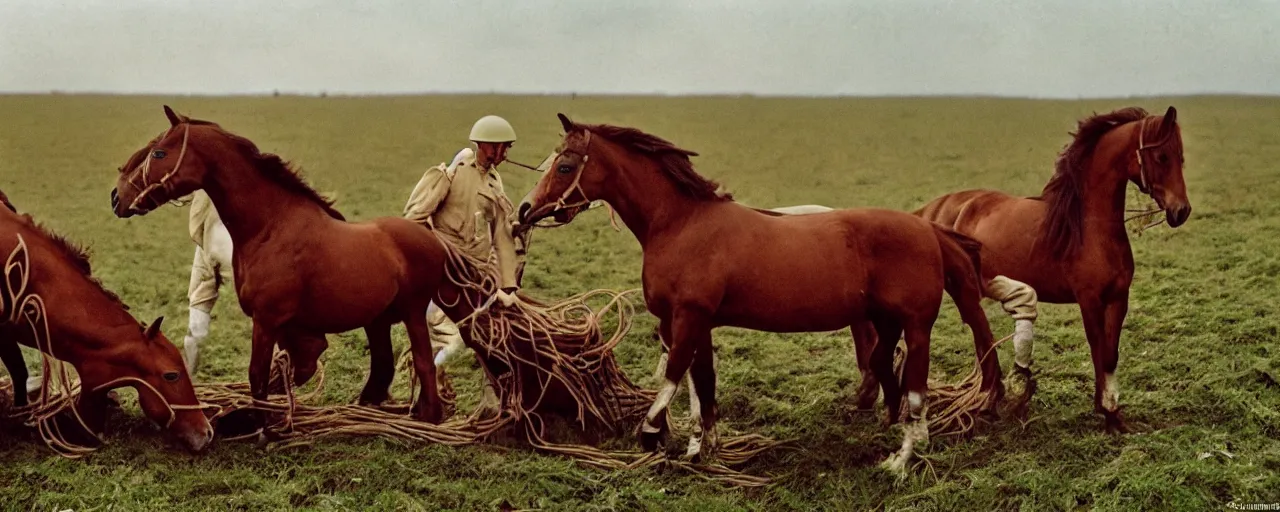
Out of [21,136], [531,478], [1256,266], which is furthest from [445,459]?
[21,136]

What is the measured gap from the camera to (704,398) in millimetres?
5949

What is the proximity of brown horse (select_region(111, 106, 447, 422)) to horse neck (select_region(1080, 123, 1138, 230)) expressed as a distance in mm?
3851

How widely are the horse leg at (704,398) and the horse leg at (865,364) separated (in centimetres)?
142

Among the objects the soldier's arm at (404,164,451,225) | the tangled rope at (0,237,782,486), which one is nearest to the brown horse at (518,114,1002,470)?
the tangled rope at (0,237,782,486)

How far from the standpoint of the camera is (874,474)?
562 cm

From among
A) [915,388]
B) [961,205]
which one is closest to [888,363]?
[915,388]

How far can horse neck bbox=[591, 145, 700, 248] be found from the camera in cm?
570

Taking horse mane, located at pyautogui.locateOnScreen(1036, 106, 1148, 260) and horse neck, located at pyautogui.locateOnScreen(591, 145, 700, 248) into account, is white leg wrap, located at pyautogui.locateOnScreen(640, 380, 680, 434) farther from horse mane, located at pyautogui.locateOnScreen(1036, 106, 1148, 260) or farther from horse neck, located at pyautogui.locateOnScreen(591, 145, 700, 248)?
horse mane, located at pyautogui.locateOnScreen(1036, 106, 1148, 260)

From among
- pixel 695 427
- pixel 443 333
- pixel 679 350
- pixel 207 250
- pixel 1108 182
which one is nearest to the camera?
pixel 679 350

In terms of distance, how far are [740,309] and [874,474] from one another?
1072mm

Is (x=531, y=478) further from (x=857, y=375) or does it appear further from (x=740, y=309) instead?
(x=857, y=375)

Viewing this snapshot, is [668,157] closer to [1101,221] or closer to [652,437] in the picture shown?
[652,437]

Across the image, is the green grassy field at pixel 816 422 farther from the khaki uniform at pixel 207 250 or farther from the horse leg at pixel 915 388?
the khaki uniform at pixel 207 250

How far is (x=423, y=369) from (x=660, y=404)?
1.46m
